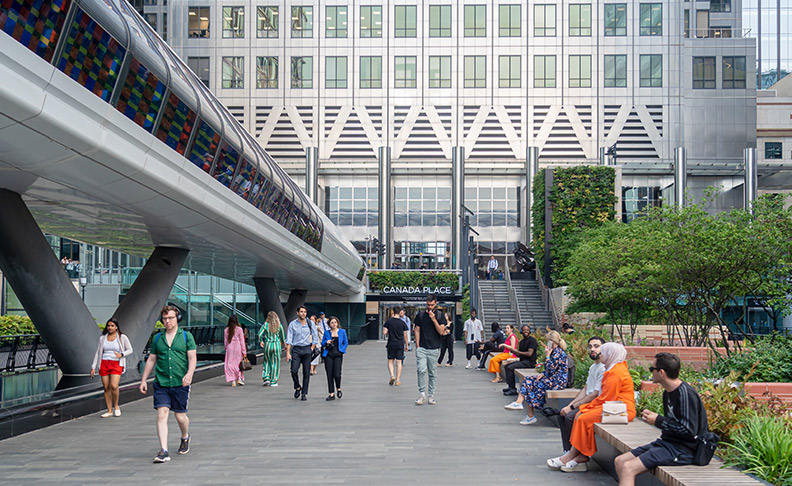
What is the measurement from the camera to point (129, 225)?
15180 millimetres

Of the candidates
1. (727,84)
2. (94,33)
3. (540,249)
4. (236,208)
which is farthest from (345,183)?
(94,33)

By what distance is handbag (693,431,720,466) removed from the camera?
609 cm

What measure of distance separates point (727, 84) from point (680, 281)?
149ft

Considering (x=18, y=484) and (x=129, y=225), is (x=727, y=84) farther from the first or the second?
(x=18, y=484)

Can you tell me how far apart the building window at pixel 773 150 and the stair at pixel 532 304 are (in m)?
31.1

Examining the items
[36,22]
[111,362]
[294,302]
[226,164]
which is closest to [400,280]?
[294,302]

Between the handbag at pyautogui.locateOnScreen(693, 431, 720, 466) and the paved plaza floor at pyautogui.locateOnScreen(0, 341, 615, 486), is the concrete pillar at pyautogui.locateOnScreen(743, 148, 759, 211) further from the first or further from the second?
the handbag at pyautogui.locateOnScreen(693, 431, 720, 466)

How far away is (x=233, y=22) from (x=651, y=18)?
32.2 metres

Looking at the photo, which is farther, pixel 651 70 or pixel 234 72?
pixel 234 72

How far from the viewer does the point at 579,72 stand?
5772 cm

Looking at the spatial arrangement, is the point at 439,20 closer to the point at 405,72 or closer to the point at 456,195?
the point at 405,72

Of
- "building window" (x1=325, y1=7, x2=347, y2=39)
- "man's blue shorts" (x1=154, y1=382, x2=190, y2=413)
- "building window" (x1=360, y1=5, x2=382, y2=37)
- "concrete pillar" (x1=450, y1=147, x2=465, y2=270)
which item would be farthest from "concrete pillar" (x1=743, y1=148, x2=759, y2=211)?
"man's blue shorts" (x1=154, y1=382, x2=190, y2=413)

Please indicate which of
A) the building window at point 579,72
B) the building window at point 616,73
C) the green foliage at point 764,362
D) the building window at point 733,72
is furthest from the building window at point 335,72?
the green foliage at point 764,362

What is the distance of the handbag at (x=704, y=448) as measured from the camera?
20.0 ft
